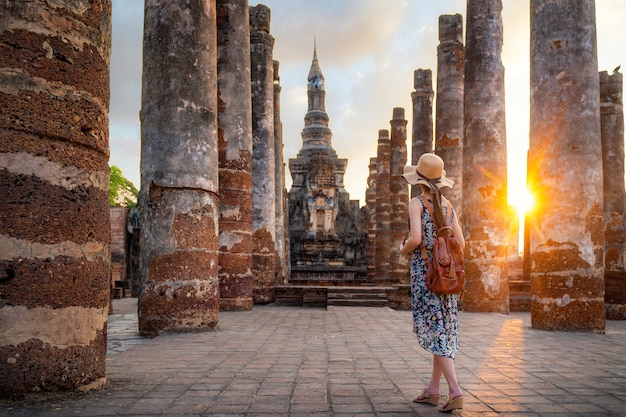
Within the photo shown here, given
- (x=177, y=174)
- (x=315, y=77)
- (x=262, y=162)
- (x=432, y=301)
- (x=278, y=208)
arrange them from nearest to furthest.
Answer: (x=432, y=301)
(x=177, y=174)
(x=262, y=162)
(x=278, y=208)
(x=315, y=77)

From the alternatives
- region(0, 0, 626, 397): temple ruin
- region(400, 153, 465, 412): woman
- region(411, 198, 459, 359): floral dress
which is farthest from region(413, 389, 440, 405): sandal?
region(0, 0, 626, 397): temple ruin

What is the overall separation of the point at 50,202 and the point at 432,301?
8.58 ft

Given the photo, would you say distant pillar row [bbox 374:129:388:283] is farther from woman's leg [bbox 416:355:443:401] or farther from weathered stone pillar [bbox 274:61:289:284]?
woman's leg [bbox 416:355:443:401]

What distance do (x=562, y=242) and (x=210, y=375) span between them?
551 cm

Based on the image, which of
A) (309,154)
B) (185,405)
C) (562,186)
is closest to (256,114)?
(562,186)

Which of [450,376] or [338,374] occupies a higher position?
[450,376]

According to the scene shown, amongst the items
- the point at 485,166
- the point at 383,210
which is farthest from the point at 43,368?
the point at 383,210

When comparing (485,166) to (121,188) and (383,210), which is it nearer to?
(383,210)

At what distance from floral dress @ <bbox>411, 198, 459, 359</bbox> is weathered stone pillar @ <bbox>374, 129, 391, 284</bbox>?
57.4 ft

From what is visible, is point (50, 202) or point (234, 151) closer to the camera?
point (50, 202)

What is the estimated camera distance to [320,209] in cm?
3650

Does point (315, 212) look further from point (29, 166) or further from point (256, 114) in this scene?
point (29, 166)

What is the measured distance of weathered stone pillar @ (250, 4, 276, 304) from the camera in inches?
526

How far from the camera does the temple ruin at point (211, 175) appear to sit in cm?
385
